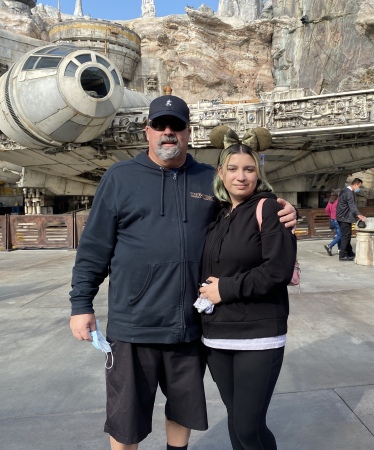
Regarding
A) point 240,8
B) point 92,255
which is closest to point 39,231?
point 92,255

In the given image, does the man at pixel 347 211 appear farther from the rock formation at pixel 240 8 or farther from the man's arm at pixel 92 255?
the rock formation at pixel 240 8

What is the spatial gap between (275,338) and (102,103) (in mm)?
13597

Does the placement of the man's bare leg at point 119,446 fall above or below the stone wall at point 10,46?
below

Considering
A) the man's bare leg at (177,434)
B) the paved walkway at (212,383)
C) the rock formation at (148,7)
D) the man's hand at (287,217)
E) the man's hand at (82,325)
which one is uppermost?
the rock formation at (148,7)

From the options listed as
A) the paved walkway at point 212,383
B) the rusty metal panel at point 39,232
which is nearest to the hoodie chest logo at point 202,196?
the paved walkway at point 212,383

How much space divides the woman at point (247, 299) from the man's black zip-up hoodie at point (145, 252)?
119mm

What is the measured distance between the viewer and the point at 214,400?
2988mm

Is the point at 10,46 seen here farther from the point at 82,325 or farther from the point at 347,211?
the point at 82,325

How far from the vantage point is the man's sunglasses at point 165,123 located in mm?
1989

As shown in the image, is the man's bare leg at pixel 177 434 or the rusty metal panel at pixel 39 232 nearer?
the man's bare leg at pixel 177 434

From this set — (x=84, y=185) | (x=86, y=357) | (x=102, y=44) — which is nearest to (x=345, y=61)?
(x=102, y=44)

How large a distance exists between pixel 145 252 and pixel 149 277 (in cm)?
13

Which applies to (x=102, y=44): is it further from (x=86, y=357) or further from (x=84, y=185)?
(x=86, y=357)

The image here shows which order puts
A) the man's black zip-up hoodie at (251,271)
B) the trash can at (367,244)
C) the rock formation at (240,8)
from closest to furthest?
the man's black zip-up hoodie at (251,271) < the trash can at (367,244) < the rock formation at (240,8)
